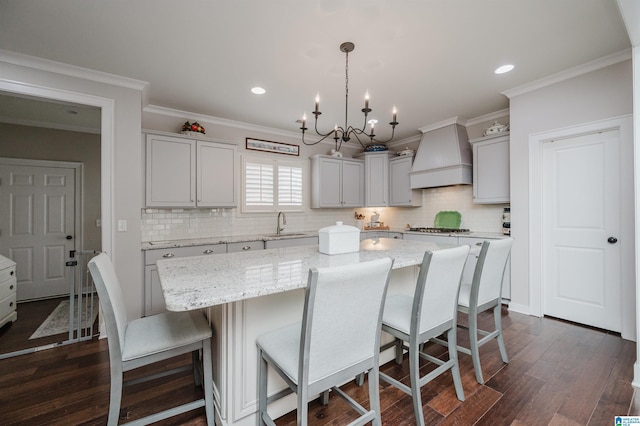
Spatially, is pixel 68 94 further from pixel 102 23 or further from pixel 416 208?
pixel 416 208

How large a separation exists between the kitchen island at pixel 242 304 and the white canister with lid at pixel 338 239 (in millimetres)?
176

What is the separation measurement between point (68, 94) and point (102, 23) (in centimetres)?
103

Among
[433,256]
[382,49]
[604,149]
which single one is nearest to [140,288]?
[433,256]

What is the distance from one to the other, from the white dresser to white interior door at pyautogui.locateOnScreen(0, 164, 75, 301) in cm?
107

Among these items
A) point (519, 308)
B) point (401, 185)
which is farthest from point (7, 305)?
point (519, 308)

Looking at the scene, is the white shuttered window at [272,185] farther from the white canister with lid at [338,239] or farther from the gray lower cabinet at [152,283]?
the white canister with lid at [338,239]

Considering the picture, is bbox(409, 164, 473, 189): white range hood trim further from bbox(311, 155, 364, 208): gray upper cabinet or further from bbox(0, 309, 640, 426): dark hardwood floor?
bbox(0, 309, 640, 426): dark hardwood floor

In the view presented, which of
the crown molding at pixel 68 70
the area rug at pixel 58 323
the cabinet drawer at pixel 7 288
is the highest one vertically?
the crown molding at pixel 68 70

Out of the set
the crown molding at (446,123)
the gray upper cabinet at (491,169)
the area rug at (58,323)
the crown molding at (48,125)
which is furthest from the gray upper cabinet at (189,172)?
the gray upper cabinet at (491,169)

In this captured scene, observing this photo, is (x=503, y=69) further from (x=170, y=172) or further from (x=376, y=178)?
(x=170, y=172)

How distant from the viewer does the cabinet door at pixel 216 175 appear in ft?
12.3

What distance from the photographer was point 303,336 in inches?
44.0

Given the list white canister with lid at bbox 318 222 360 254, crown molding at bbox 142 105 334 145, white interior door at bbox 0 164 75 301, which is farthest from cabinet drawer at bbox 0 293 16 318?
white canister with lid at bbox 318 222 360 254

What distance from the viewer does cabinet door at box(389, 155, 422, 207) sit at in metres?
4.97
